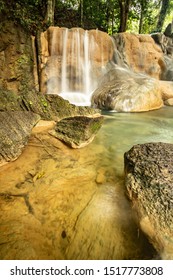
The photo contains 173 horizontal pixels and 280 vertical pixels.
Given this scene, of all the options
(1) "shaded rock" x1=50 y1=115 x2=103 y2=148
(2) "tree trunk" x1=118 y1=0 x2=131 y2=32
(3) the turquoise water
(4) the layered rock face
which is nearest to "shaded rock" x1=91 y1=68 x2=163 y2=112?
(4) the layered rock face

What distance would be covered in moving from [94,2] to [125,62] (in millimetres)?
7733

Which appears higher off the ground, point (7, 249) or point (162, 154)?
point (162, 154)

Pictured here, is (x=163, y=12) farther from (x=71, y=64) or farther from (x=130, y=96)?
(x=130, y=96)

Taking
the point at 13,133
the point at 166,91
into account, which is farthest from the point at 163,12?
the point at 13,133

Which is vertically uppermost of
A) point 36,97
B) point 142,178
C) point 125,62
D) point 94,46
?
point 94,46

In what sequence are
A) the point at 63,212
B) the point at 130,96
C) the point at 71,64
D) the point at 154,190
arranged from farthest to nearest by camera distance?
the point at 71,64 < the point at 130,96 < the point at 63,212 < the point at 154,190

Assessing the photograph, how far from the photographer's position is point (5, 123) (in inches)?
104

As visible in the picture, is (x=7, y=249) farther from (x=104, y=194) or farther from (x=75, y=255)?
(x=104, y=194)

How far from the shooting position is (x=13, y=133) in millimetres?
2574

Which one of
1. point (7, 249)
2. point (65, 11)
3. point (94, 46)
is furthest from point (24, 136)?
point (65, 11)

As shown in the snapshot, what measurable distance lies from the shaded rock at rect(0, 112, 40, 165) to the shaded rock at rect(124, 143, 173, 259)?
1.53m

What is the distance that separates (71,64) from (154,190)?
8371 mm

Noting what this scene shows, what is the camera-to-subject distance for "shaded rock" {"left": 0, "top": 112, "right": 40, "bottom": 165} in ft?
7.68
